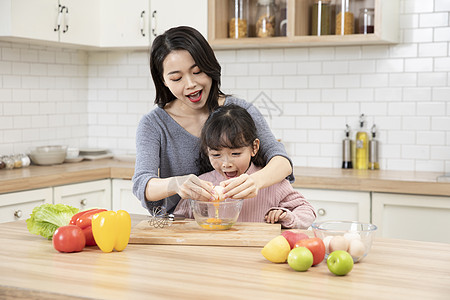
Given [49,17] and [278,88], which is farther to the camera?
[278,88]

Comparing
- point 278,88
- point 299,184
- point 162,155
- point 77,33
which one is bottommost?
point 299,184

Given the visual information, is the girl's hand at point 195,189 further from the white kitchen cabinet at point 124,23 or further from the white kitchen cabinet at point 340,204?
the white kitchen cabinet at point 124,23

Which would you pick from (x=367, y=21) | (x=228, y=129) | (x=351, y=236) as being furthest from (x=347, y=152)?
(x=351, y=236)

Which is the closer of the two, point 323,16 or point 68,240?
point 68,240

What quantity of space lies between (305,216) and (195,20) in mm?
2301

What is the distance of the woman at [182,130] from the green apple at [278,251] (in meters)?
0.46

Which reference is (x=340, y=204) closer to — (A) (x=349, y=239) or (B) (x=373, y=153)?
(B) (x=373, y=153)

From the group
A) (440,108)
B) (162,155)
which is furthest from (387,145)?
(162,155)

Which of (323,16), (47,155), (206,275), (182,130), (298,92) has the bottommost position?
(206,275)

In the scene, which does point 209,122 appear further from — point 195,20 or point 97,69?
point 97,69

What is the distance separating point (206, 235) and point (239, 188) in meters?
0.22

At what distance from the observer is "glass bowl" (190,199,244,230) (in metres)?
2.13

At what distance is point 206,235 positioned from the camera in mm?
2072

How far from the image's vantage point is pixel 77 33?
174 inches
